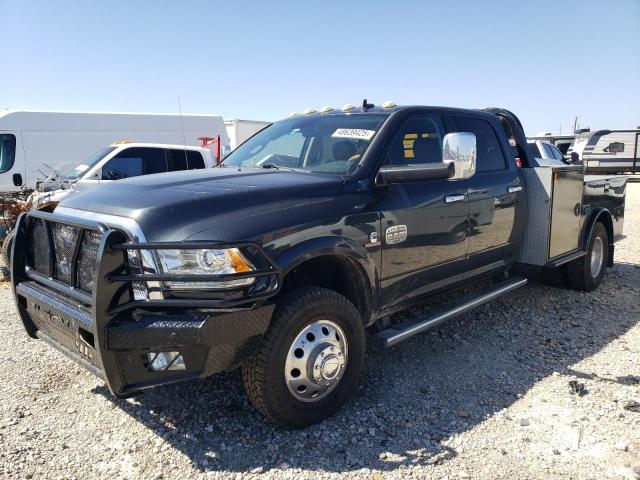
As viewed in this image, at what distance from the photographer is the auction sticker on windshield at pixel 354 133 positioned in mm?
3592

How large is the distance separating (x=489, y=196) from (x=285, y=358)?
2.41 meters

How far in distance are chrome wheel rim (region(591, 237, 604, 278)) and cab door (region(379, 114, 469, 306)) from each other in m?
2.80

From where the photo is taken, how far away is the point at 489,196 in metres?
4.29

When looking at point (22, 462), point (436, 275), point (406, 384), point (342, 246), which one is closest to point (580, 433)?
point (406, 384)

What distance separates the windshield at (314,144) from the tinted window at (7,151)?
10523mm

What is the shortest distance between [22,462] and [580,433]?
311 centimetres

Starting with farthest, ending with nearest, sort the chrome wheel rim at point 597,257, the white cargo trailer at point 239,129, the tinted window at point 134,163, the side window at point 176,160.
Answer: the white cargo trailer at point 239,129, the side window at point 176,160, the tinted window at point 134,163, the chrome wheel rim at point 597,257

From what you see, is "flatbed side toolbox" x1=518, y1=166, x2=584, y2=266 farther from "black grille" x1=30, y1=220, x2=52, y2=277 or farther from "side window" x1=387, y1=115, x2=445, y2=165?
"black grille" x1=30, y1=220, x2=52, y2=277

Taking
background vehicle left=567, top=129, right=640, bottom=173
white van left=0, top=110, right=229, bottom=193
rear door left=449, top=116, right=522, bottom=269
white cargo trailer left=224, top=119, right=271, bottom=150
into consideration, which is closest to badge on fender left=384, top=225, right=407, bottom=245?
rear door left=449, top=116, right=522, bottom=269

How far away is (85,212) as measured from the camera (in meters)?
2.98

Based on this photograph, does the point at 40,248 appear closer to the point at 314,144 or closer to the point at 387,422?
the point at 314,144

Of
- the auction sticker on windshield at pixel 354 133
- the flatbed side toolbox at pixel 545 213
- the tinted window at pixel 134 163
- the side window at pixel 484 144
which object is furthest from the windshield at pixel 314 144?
the tinted window at pixel 134 163

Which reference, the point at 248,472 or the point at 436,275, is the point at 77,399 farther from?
the point at 436,275

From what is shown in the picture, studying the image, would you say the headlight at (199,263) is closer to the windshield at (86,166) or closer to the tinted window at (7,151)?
the windshield at (86,166)
